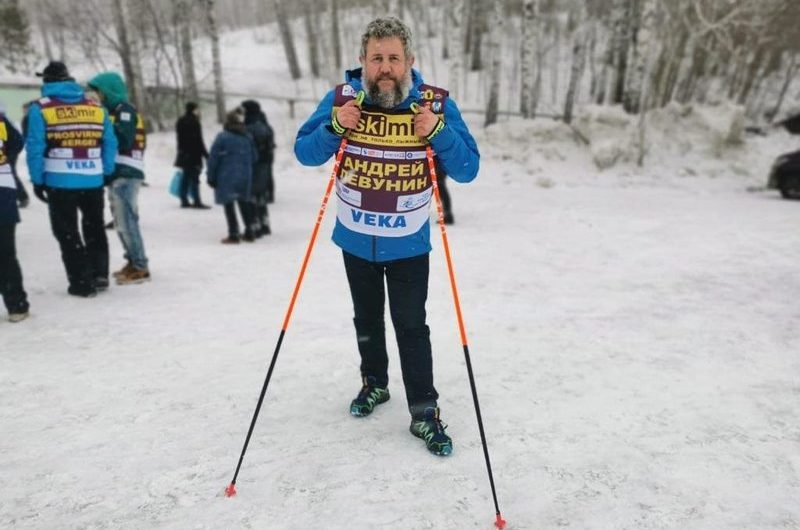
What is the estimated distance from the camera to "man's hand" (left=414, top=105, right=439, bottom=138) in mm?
2738

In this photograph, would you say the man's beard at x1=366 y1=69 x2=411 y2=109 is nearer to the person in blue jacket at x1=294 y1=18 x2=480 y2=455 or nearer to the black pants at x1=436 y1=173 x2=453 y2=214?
the person in blue jacket at x1=294 y1=18 x2=480 y2=455

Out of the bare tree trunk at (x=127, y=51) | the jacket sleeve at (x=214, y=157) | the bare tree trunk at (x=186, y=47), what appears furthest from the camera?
the bare tree trunk at (x=186, y=47)

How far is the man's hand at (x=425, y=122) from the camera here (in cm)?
274

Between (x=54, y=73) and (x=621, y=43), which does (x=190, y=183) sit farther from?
(x=621, y=43)

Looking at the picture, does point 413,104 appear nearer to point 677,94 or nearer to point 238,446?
point 238,446

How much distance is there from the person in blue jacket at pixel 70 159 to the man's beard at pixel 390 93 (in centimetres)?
398

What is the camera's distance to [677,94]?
24.9m

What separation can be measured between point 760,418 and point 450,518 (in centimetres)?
223

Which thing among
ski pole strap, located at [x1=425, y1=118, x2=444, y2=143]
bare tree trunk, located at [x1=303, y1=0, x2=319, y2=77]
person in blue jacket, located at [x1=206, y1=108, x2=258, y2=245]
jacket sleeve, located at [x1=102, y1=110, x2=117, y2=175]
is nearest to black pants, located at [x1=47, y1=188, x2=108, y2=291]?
jacket sleeve, located at [x1=102, y1=110, x2=117, y2=175]

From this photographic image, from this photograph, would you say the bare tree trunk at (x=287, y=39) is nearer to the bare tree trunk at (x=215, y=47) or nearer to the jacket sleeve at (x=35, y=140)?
the bare tree trunk at (x=215, y=47)

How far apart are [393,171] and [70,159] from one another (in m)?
4.11

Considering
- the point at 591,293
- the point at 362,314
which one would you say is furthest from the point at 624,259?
the point at 362,314

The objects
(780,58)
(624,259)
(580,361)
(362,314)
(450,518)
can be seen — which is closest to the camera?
(450,518)

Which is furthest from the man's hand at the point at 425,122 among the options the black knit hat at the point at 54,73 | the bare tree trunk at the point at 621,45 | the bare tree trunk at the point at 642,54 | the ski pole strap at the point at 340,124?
the bare tree trunk at the point at 621,45
